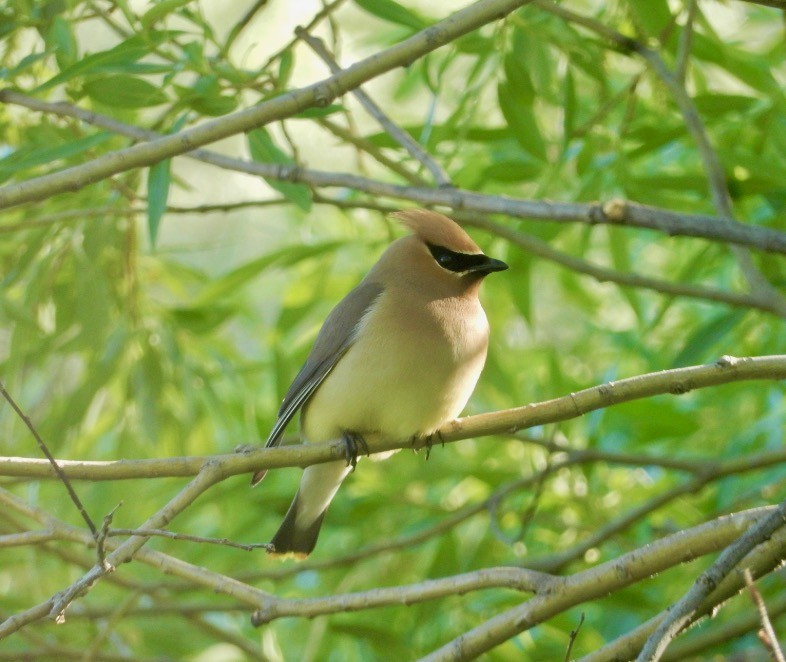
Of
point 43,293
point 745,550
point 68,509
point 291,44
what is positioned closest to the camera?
point 745,550

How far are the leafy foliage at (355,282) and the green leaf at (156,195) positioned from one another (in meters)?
0.01

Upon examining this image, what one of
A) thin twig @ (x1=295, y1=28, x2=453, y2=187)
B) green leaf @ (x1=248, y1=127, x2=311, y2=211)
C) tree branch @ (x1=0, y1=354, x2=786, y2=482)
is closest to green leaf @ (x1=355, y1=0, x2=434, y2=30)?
thin twig @ (x1=295, y1=28, x2=453, y2=187)

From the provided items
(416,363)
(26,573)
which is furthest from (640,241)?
(26,573)

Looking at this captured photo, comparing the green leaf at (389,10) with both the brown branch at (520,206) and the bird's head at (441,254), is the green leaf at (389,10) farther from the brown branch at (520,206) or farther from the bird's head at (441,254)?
the bird's head at (441,254)

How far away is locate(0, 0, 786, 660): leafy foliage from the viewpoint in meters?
4.52

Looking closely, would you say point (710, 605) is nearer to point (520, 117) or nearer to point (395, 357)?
point (395, 357)

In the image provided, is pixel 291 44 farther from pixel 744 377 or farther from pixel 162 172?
pixel 744 377

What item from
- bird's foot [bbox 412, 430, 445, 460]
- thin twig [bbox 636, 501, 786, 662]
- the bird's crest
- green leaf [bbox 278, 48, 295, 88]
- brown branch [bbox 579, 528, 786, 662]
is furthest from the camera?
the bird's crest

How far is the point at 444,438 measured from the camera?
3.93 meters

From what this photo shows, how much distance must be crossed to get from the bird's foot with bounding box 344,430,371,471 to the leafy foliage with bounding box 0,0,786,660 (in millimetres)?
716

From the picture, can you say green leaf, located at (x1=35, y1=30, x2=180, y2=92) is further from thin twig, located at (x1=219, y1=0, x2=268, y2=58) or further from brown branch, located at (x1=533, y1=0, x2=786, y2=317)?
brown branch, located at (x1=533, y1=0, x2=786, y2=317)

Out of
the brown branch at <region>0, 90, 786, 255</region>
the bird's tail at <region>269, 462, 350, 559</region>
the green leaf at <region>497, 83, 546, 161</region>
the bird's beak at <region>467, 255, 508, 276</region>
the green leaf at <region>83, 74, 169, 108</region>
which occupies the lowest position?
the bird's tail at <region>269, 462, 350, 559</region>

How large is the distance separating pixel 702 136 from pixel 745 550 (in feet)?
6.52

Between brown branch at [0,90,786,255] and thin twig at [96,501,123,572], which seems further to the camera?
brown branch at [0,90,786,255]
